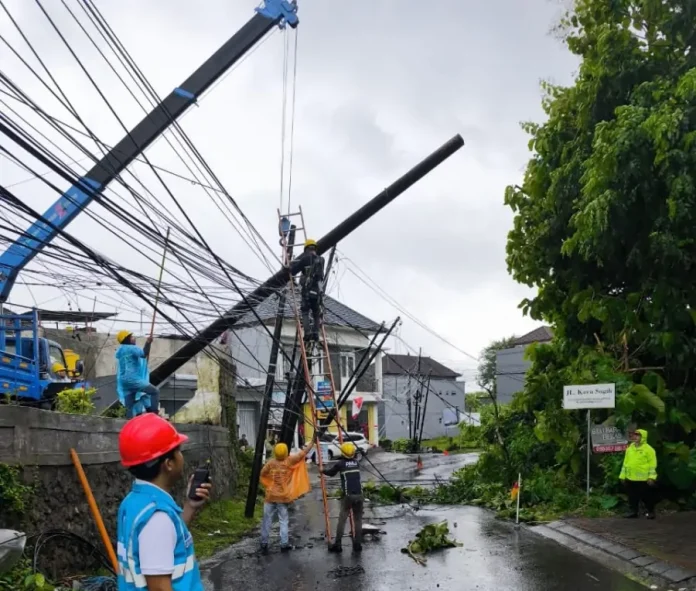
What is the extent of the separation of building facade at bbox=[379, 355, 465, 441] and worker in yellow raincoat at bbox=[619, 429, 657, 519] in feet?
120

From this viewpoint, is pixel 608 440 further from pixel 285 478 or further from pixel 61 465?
pixel 61 465

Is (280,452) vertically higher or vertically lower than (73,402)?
lower

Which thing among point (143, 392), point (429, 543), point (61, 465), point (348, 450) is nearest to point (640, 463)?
point (429, 543)

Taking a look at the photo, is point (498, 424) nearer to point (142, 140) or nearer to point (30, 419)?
point (142, 140)

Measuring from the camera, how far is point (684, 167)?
35.0 feet

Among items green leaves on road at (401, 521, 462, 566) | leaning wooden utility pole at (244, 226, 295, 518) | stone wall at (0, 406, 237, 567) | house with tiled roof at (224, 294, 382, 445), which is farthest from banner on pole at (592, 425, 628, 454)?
house with tiled roof at (224, 294, 382, 445)

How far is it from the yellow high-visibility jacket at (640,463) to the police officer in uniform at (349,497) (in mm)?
4505

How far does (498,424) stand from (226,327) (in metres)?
8.02

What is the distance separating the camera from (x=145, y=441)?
331cm

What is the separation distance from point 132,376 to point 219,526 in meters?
5.24

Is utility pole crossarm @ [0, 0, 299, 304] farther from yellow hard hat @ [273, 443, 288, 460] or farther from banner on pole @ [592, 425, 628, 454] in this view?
banner on pole @ [592, 425, 628, 454]

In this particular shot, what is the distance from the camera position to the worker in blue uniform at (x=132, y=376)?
1020 centimetres

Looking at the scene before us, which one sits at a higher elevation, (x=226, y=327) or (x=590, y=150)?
(x=590, y=150)

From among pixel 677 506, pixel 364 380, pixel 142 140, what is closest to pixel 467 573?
pixel 677 506
